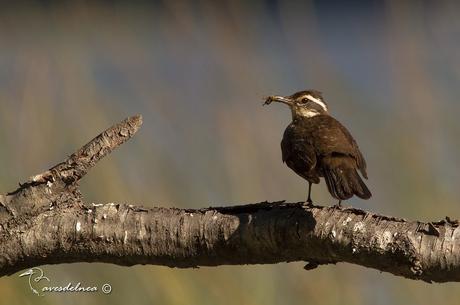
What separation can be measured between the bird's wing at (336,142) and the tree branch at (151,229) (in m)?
0.92

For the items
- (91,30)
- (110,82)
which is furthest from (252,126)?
(91,30)

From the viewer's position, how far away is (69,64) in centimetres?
425

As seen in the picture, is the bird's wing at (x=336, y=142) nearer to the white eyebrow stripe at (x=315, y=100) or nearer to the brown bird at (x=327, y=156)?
the brown bird at (x=327, y=156)

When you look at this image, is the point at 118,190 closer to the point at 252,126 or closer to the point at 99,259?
the point at 252,126

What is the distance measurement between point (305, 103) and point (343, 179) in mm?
1058

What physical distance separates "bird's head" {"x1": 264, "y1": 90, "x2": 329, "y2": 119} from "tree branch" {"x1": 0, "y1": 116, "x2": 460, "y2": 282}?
5.52ft

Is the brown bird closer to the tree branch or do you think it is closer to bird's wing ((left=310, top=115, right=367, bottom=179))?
bird's wing ((left=310, top=115, right=367, bottom=179))

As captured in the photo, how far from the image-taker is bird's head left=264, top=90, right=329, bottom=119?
179 inches

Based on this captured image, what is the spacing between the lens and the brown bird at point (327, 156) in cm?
358

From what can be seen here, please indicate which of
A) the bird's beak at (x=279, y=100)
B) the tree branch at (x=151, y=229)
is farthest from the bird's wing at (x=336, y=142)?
the tree branch at (x=151, y=229)

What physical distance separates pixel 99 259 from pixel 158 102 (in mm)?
1244

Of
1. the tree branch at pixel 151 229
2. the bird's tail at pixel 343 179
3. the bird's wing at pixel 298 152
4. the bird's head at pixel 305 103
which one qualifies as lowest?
the tree branch at pixel 151 229

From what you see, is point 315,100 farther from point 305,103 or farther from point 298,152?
point 298,152

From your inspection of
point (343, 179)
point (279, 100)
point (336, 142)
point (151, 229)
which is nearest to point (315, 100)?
point (279, 100)
